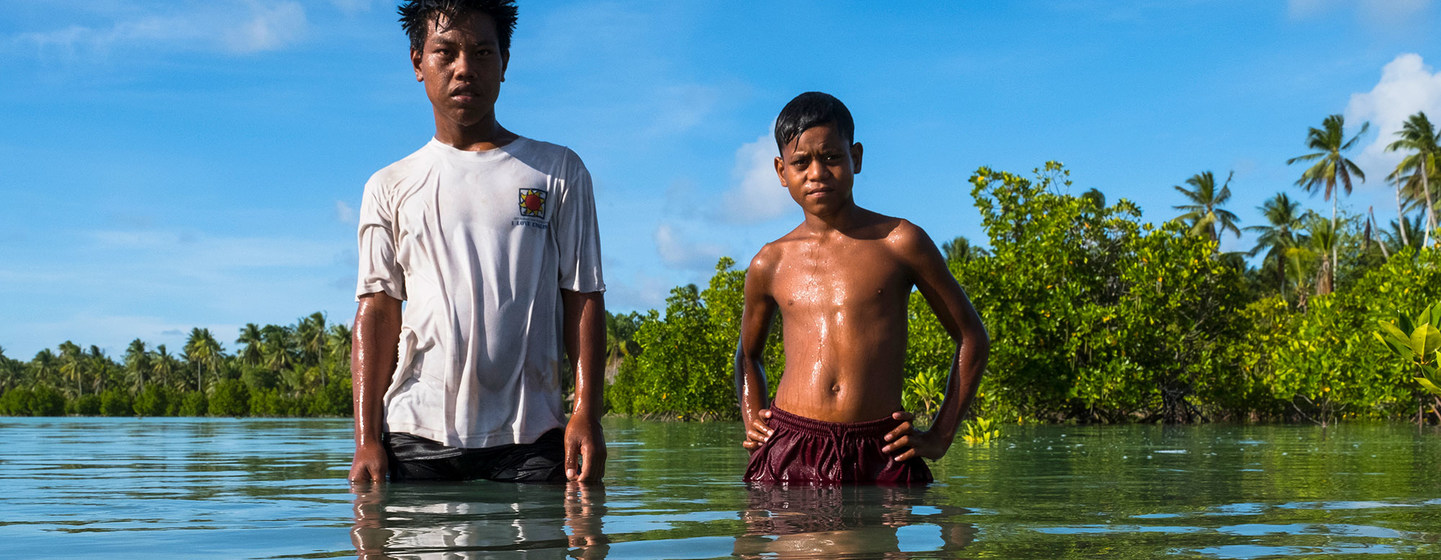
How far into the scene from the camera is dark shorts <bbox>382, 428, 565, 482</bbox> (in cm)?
307

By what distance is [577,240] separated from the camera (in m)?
3.13

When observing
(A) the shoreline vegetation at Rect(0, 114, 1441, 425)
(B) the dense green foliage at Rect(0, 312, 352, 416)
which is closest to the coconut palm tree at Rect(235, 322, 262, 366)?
(B) the dense green foliage at Rect(0, 312, 352, 416)

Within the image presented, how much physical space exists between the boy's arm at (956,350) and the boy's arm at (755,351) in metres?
0.55

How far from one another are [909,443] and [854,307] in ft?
1.64

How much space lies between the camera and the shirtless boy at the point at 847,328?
3955 mm

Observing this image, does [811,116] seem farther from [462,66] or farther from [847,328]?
[462,66]

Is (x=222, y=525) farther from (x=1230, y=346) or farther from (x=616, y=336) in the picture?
(x=616, y=336)

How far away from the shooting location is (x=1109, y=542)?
8.45 feet

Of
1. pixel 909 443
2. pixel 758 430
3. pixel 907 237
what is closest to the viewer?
pixel 909 443

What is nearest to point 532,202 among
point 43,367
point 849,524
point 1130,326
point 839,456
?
point 849,524

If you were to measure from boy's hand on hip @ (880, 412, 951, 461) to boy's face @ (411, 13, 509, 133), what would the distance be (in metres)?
1.74

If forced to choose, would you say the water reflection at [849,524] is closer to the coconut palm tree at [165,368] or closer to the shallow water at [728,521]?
the shallow water at [728,521]

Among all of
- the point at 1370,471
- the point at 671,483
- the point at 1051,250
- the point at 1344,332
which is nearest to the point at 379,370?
the point at 671,483

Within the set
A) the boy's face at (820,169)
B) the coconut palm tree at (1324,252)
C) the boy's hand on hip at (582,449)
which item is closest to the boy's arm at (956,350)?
the boy's face at (820,169)
